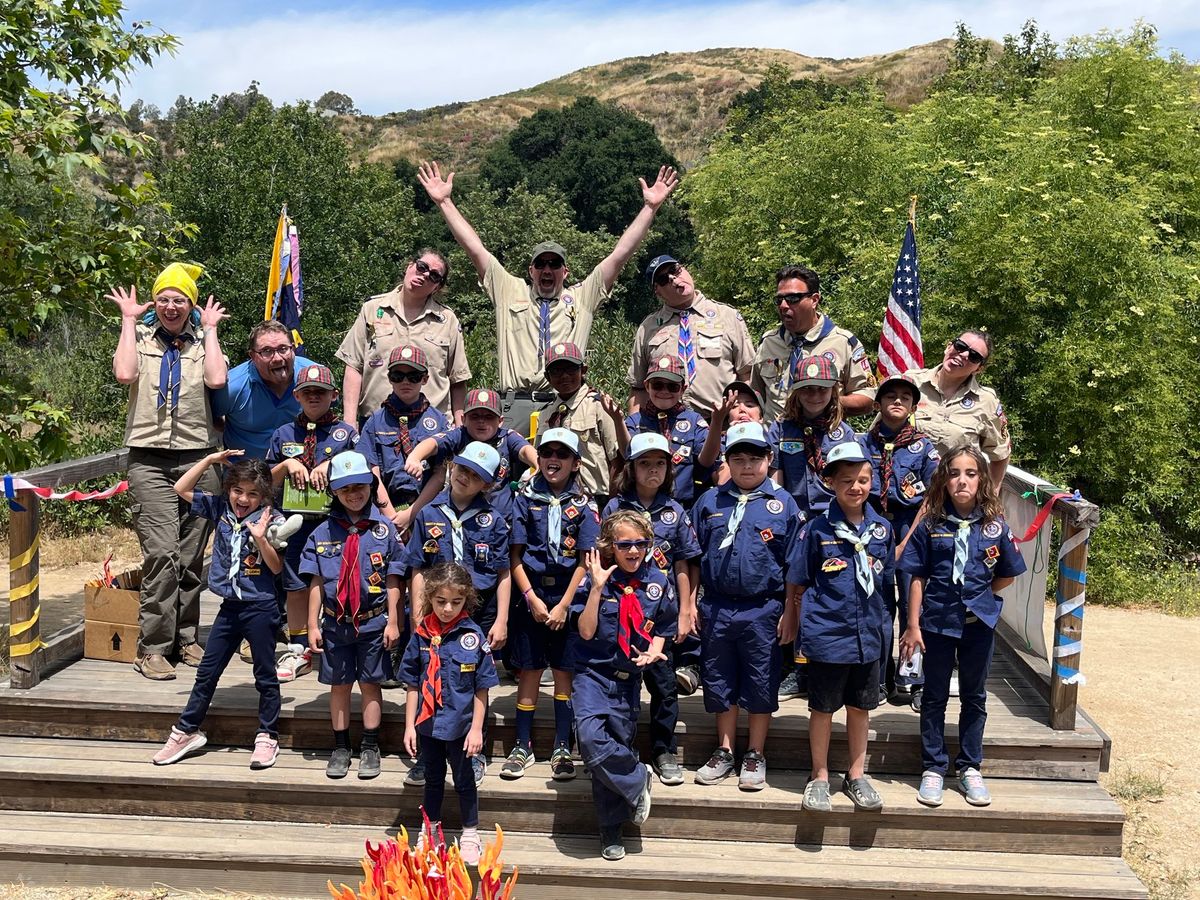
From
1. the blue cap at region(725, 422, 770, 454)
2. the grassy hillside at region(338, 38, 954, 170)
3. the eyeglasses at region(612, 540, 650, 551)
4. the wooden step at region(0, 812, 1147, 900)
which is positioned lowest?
the wooden step at region(0, 812, 1147, 900)

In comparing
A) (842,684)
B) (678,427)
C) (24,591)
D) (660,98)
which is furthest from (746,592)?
(660,98)

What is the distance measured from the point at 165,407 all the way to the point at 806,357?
3704 mm

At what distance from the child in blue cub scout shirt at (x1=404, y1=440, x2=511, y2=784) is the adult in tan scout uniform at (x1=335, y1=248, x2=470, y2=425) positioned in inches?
44.7

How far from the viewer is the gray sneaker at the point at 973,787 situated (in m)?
5.32

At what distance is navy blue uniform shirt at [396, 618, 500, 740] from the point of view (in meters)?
4.92

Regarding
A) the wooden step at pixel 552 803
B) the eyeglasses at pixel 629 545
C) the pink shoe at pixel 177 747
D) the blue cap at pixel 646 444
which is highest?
the blue cap at pixel 646 444

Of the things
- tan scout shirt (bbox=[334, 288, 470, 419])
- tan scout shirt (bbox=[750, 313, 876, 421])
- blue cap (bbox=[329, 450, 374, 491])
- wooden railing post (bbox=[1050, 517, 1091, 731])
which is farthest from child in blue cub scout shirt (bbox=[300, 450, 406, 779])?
wooden railing post (bbox=[1050, 517, 1091, 731])

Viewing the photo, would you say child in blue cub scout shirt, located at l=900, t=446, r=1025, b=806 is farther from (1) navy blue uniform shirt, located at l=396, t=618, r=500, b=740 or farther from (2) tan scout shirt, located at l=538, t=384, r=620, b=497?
(1) navy blue uniform shirt, located at l=396, t=618, r=500, b=740

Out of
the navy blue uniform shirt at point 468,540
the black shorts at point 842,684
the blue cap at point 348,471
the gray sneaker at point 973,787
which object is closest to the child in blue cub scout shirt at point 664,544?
the navy blue uniform shirt at point 468,540

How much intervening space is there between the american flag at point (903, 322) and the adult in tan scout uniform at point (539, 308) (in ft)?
9.73

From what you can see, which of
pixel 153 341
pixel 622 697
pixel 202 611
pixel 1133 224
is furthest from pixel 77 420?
pixel 1133 224

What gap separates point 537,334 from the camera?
657 cm

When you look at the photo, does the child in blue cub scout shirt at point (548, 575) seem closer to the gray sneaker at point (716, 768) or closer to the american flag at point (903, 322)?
the gray sneaker at point (716, 768)

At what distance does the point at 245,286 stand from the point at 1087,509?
18.2m
